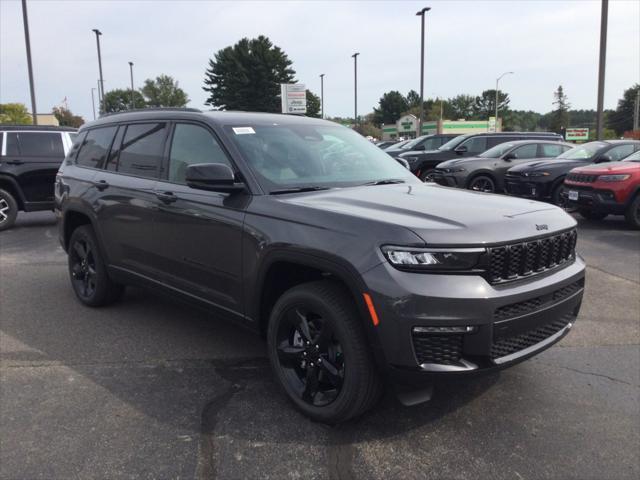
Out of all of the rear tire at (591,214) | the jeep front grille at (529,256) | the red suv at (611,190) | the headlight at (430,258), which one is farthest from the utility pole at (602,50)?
the headlight at (430,258)

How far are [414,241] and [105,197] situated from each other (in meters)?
3.16

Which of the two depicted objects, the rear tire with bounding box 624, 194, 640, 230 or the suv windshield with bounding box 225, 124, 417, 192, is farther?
the rear tire with bounding box 624, 194, 640, 230

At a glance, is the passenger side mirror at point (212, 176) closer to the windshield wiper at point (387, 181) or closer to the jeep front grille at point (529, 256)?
the windshield wiper at point (387, 181)

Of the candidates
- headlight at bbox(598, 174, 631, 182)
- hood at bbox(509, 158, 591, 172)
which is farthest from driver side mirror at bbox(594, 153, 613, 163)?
headlight at bbox(598, 174, 631, 182)

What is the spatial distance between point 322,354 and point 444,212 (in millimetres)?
1024

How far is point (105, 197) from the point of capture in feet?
15.4

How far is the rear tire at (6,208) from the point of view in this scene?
9.83 m

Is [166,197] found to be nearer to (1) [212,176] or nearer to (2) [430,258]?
(1) [212,176]

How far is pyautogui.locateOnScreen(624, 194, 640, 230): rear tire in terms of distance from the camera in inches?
362

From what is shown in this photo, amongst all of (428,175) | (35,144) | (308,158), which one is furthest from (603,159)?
(35,144)

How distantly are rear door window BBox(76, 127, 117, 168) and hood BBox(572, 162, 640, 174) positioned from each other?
8.08 meters

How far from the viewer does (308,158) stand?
12.5 ft

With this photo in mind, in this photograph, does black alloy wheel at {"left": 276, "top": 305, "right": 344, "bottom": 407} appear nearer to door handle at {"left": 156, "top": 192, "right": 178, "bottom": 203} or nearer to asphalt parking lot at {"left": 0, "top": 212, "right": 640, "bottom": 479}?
asphalt parking lot at {"left": 0, "top": 212, "right": 640, "bottom": 479}

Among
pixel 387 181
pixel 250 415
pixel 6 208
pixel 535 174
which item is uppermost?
pixel 387 181
